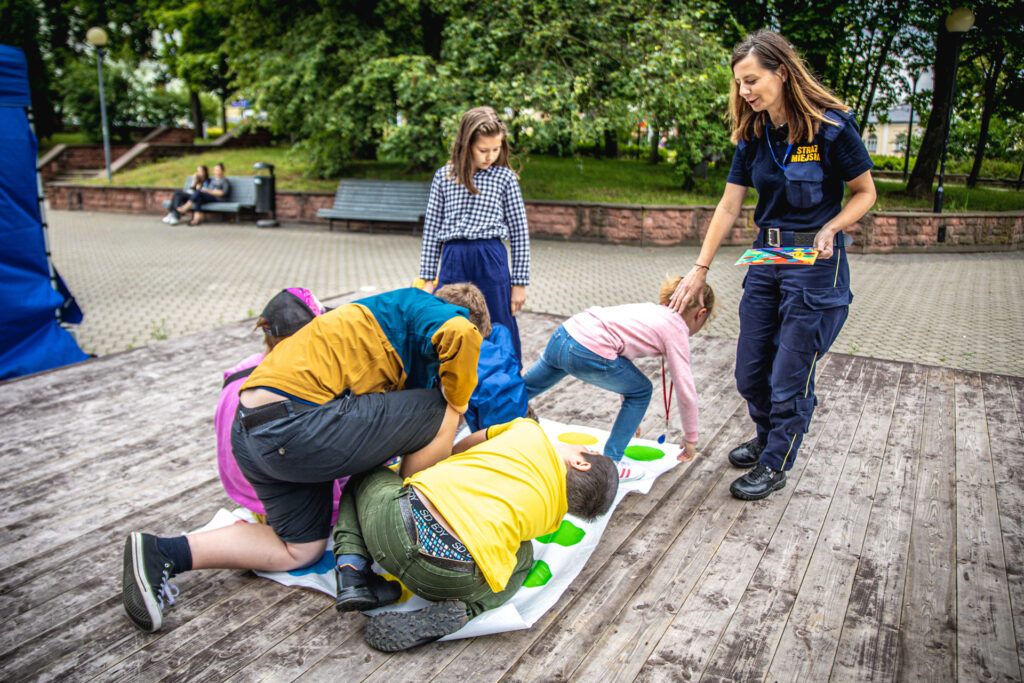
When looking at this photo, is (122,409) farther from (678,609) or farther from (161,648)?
(678,609)

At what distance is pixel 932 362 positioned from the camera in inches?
215

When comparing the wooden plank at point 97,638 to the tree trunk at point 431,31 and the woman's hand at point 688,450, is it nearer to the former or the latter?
the woman's hand at point 688,450

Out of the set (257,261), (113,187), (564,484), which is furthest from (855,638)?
(113,187)

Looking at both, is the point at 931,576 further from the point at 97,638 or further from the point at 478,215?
the point at 97,638

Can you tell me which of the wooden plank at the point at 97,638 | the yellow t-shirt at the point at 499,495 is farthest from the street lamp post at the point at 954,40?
the wooden plank at the point at 97,638

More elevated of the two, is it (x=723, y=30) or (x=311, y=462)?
(x=723, y=30)

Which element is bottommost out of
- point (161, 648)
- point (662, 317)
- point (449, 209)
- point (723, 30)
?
point (161, 648)

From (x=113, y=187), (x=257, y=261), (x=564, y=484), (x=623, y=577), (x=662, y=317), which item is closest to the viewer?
(x=564, y=484)

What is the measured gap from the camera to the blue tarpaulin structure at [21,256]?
189 inches

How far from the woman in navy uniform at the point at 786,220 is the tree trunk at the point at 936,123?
989 centimetres

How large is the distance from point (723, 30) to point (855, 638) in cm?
1353

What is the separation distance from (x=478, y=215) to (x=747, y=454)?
1812mm

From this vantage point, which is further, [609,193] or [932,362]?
[609,193]

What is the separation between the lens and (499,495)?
211cm
